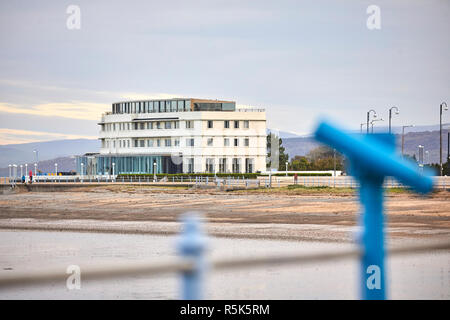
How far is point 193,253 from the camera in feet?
7.94

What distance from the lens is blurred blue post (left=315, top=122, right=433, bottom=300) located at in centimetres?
235

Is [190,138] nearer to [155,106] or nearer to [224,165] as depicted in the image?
[224,165]

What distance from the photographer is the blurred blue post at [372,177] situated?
7.72ft

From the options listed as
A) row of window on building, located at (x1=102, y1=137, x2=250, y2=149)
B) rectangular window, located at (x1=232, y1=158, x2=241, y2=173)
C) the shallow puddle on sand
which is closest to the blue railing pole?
the shallow puddle on sand

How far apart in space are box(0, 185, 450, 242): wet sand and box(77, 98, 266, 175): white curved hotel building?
164 ft

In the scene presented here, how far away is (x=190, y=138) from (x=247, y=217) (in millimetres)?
67166

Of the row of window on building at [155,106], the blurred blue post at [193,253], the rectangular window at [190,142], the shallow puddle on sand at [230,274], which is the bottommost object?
the shallow puddle on sand at [230,274]

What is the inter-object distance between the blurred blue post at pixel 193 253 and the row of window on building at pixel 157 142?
9612 cm

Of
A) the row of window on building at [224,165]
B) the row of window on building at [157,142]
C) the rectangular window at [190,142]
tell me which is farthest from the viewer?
the rectangular window at [190,142]

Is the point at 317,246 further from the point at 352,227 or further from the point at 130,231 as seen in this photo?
the point at 130,231

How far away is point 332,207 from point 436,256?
1916 centimetres

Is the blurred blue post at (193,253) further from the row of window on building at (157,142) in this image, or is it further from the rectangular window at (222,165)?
the row of window on building at (157,142)

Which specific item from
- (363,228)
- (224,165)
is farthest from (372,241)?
(224,165)

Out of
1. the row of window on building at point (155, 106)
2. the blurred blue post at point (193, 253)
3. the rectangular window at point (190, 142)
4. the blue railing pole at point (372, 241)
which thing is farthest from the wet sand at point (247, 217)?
the row of window on building at point (155, 106)
